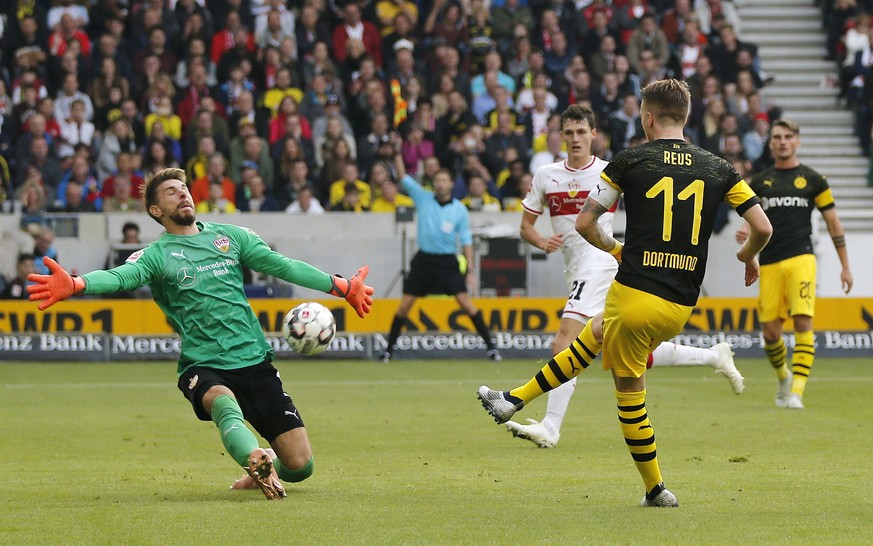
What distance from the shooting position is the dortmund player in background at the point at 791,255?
13078 millimetres

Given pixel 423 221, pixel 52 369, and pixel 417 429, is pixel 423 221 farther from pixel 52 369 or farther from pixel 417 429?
pixel 417 429

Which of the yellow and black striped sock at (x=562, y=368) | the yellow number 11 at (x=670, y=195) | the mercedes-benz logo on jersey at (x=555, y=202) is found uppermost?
the yellow number 11 at (x=670, y=195)

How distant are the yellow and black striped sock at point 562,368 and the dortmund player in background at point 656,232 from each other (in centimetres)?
29

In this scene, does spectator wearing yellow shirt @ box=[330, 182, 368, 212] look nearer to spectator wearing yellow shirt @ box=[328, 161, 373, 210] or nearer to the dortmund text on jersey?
spectator wearing yellow shirt @ box=[328, 161, 373, 210]

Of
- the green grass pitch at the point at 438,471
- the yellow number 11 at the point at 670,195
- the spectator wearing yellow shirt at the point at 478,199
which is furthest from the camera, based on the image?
the spectator wearing yellow shirt at the point at 478,199

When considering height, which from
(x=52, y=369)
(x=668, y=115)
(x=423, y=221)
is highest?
(x=668, y=115)

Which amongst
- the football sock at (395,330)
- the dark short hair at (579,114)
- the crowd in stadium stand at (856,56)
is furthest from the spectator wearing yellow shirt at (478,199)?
the dark short hair at (579,114)

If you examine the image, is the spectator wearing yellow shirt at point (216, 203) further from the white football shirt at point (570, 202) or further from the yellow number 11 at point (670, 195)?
the yellow number 11 at point (670, 195)

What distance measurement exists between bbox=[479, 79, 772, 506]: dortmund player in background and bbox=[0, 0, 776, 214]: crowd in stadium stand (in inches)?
555

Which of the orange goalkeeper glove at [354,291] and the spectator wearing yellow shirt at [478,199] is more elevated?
the orange goalkeeper glove at [354,291]

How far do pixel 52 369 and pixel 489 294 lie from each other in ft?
20.9

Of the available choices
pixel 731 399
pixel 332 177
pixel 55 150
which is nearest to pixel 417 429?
pixel 731 399

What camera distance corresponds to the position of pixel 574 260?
11133mm

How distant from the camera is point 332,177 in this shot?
73.1 feet
